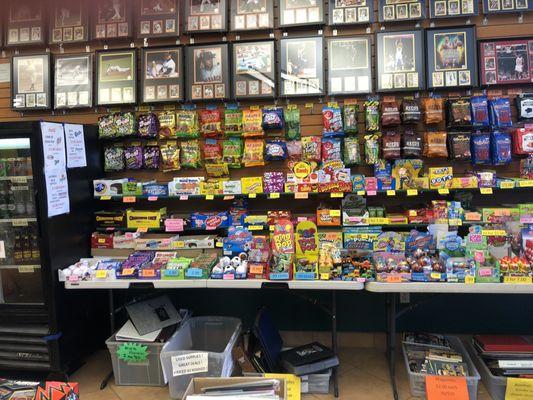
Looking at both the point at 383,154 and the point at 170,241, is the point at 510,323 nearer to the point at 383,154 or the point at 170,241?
the point at 383,154

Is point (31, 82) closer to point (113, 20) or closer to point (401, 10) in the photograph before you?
point (113, 20)

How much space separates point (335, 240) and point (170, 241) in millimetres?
1474

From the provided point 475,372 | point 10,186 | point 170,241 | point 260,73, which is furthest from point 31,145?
point 475,372

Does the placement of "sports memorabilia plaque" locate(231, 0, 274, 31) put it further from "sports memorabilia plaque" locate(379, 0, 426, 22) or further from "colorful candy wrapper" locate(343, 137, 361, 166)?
"colorful candy wrapper" locate(343, 137, 361, 166)

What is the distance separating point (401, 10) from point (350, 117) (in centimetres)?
108

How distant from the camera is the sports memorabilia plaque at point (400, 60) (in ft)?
12.4

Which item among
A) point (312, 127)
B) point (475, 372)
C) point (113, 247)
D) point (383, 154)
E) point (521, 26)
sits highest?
point (521, 26)

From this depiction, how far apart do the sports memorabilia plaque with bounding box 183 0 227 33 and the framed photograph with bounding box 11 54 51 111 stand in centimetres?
152

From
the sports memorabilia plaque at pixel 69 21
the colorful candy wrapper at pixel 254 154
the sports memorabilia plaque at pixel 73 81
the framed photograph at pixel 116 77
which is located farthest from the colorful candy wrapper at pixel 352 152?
the sports memorabilia plaque at pixel 69 21

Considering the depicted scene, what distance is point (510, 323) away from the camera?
3.86 metres

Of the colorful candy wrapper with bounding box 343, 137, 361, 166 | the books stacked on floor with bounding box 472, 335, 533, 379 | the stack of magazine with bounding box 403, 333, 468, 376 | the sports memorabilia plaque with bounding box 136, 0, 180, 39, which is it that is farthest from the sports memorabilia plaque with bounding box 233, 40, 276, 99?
the books stacked on floor with bounding box 472, 335, 533, 379

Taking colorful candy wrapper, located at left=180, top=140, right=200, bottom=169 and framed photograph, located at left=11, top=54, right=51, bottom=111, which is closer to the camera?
colorful candy wrapper, located at left=180, top=140, right=200, bottom=169

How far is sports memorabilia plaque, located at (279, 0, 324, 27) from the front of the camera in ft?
12.7

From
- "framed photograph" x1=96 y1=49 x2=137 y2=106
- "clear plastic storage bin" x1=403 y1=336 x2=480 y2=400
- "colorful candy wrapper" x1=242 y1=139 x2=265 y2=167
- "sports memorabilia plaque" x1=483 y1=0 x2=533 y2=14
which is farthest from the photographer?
"framed photograph" x1=96 y1=49 x2=137 y2=106
